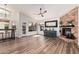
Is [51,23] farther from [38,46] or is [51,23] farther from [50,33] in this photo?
[38,46]

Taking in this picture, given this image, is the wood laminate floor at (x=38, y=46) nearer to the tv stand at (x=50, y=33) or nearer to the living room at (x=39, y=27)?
the living room at (x=39, y=27)

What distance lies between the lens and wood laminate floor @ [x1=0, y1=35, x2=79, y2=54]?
2.83 m

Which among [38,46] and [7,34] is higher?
[7,34]

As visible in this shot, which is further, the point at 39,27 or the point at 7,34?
the point at 39,27

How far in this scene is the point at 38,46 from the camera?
2.89m

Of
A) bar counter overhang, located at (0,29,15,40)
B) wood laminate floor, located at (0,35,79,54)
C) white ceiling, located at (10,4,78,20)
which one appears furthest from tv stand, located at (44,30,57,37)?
bar counter overhang, located at (0,29,15,40)

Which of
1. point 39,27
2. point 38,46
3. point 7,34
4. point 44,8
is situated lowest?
point 38,46

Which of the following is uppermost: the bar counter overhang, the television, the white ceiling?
the white ceiling

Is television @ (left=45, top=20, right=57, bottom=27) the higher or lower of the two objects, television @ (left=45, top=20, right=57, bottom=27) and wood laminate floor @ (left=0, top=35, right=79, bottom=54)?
the higher

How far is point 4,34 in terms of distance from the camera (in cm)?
278

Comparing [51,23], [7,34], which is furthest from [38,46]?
[7,34]

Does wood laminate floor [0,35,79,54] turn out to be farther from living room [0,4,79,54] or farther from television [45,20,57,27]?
television [45,20,57,27]
